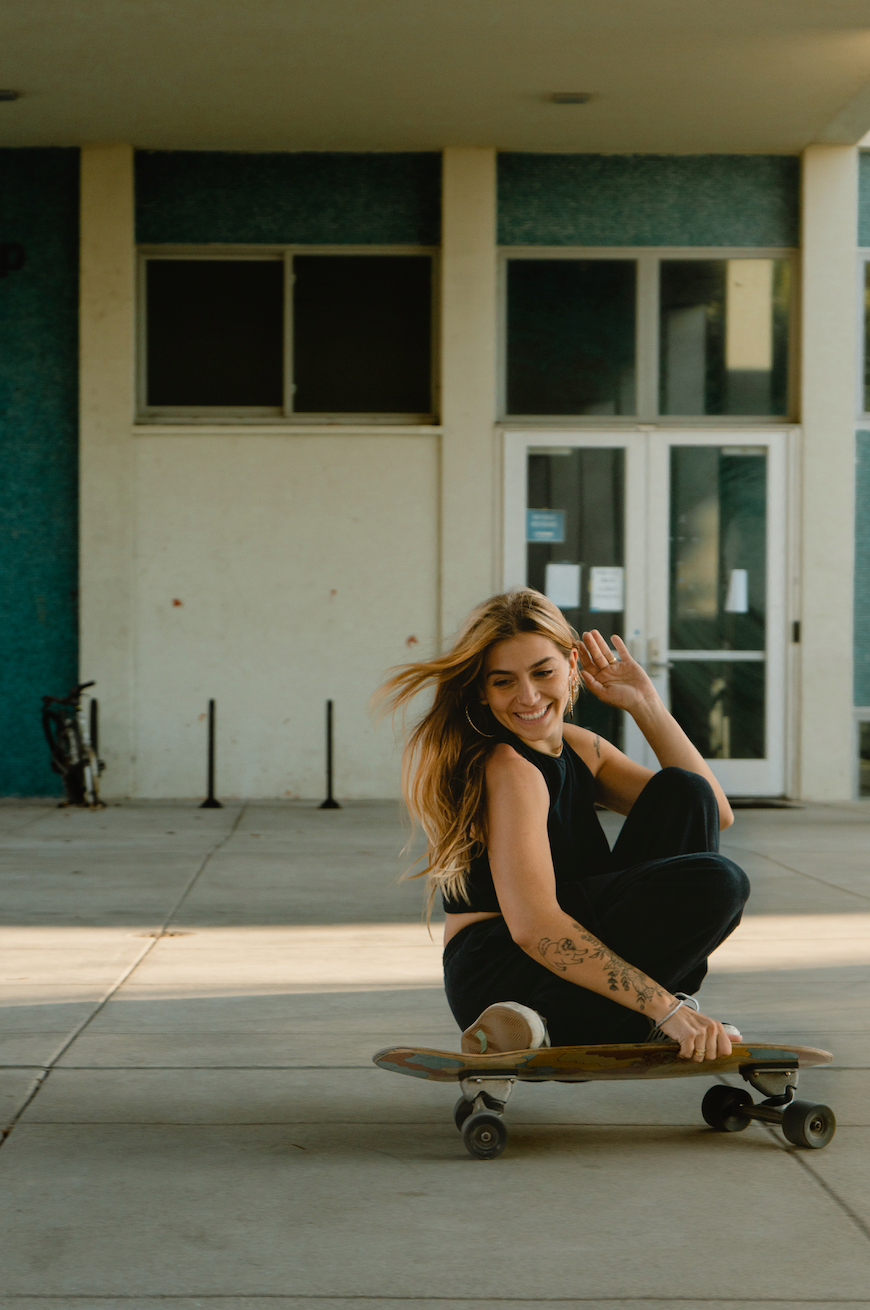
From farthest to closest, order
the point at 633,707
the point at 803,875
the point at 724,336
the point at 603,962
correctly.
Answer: the point at 724,336 < the point at 803,875 < the point at 633,707 < the point at 603,962

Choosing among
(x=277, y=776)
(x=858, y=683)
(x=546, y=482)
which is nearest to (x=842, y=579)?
(x=858, y=683)

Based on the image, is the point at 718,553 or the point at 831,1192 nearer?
the point at 831,1192

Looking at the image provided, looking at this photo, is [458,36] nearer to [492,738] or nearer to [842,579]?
[842,579]

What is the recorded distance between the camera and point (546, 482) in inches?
468

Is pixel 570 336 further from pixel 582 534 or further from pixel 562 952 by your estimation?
pixel 562 952

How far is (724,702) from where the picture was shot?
12.0 m

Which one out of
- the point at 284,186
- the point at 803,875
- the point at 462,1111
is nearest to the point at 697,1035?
the point at 462,1111

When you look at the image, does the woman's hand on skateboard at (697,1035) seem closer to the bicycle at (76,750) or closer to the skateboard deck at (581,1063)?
the skateboard deck at (581,1063)

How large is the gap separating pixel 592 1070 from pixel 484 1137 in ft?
1.00

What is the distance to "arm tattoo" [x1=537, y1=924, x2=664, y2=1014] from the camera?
3.18 meters

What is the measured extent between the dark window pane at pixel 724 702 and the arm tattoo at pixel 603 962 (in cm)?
892

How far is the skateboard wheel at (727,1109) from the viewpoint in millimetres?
3473

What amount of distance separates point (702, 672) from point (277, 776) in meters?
3.78

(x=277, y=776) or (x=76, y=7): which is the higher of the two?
(x=76, y=7)
